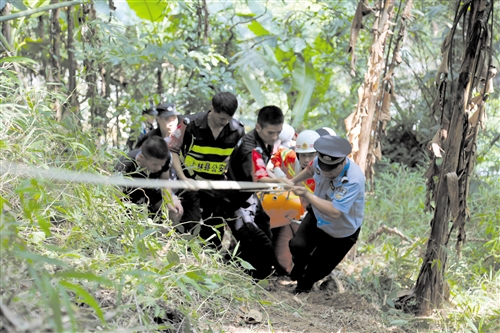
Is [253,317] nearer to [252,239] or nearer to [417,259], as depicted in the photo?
[252,239]

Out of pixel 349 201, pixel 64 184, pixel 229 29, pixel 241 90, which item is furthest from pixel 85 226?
pixel 241 90

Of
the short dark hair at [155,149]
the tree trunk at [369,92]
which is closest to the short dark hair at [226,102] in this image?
the short dark hair at [155,149]

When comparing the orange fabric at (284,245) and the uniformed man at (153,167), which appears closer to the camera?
the uniformed man at (153,167)

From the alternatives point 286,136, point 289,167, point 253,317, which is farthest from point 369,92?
point 253,317

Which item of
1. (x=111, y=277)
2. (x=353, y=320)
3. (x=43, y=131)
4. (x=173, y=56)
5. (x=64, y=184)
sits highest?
(x=173, y=56)

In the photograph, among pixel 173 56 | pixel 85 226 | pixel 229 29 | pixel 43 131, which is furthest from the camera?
pixel 229 29

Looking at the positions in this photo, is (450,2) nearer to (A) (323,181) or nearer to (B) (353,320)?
(A) (323,181)

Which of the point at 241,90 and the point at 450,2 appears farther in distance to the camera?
the point at 241,90

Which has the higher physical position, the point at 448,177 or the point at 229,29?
the point at 229,29

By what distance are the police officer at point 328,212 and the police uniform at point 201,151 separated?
0.78 m

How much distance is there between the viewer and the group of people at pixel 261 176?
4.68m

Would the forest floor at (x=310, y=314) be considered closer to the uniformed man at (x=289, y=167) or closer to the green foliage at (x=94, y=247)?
the green foliage at (x=94, y=247)

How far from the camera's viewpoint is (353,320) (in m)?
4.43

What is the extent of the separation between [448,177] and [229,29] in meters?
5.27
